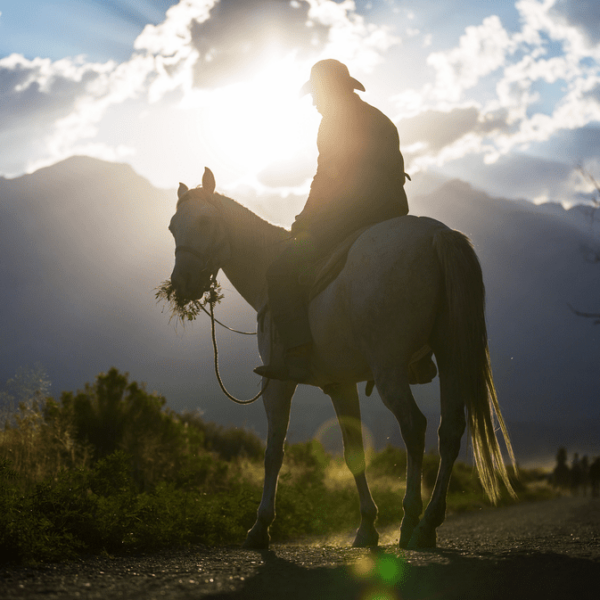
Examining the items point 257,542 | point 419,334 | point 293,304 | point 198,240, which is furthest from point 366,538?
point 198,240

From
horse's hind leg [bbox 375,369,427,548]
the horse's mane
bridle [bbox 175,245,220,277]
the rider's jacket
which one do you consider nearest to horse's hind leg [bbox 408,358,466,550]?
horse's hind leg [bbox 375,369,427,548]

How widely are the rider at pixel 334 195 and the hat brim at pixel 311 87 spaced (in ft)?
0.05

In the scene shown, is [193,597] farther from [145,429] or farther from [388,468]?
[388,468]

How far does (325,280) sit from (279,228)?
1.52 metres

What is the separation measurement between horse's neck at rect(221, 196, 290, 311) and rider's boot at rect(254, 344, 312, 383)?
2.87 feet

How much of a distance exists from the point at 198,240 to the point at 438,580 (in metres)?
4.00

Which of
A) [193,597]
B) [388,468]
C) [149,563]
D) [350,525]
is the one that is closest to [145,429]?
[350,525]

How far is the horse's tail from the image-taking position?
13.6 feet

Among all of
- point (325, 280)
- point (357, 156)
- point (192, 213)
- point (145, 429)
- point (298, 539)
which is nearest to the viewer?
point (325, 280)

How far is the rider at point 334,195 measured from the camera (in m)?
4.98

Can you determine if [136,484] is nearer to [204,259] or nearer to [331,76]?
[204,259]

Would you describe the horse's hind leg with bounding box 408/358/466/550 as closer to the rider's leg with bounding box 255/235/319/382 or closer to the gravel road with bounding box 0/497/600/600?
the gravel road with bounding box 0/497/600/600

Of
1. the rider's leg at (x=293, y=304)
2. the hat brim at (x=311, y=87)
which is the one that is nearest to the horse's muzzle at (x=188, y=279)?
the rider's leg at (x=293, y=304)

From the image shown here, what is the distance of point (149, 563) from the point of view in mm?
4191
